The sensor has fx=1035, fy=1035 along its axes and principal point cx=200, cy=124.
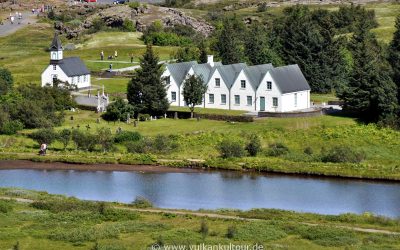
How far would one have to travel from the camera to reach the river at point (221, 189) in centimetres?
6450

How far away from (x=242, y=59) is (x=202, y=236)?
2171 inches

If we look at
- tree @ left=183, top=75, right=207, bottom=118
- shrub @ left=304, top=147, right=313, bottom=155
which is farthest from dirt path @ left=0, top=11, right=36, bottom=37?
shrub @ left=304, top=147, right=313, bottom=155

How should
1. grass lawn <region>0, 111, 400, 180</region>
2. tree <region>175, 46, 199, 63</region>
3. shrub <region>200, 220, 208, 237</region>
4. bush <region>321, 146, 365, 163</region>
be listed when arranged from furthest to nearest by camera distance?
1. tree <region>175, 46, 199, 63</region>
2. bush <region>321, 146, 365, 163</region>
3. grass lawn <region>0, 111, 400, 180</region>
4. shrub <region>200, 220, 208, 237</region>

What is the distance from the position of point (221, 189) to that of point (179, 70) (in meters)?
28.0

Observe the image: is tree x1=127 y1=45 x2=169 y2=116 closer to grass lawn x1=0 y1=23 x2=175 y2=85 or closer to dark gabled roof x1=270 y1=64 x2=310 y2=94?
dark gabled roof x1=270 y1=64 x2=310 y2=94

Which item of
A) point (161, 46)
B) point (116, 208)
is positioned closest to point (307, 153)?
point (116, 208)

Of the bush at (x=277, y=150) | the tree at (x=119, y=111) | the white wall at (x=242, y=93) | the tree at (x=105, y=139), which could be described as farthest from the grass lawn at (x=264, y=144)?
the white wall at (x=242, y=93)

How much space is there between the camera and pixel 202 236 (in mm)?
52938

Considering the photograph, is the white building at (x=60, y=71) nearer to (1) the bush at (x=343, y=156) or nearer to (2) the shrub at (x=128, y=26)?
(1) the bush at (x=343, y=156)

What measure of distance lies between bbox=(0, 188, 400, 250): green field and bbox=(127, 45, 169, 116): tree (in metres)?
29.2

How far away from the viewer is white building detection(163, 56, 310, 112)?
9050cm

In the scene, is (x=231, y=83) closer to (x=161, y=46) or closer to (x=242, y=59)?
(x=242, y=59)

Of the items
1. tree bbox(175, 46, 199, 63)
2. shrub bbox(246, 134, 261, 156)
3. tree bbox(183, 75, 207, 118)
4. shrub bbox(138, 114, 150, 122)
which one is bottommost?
shrub bbox(246, 134, 261, 156)

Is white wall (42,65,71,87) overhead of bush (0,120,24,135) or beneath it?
overhead
